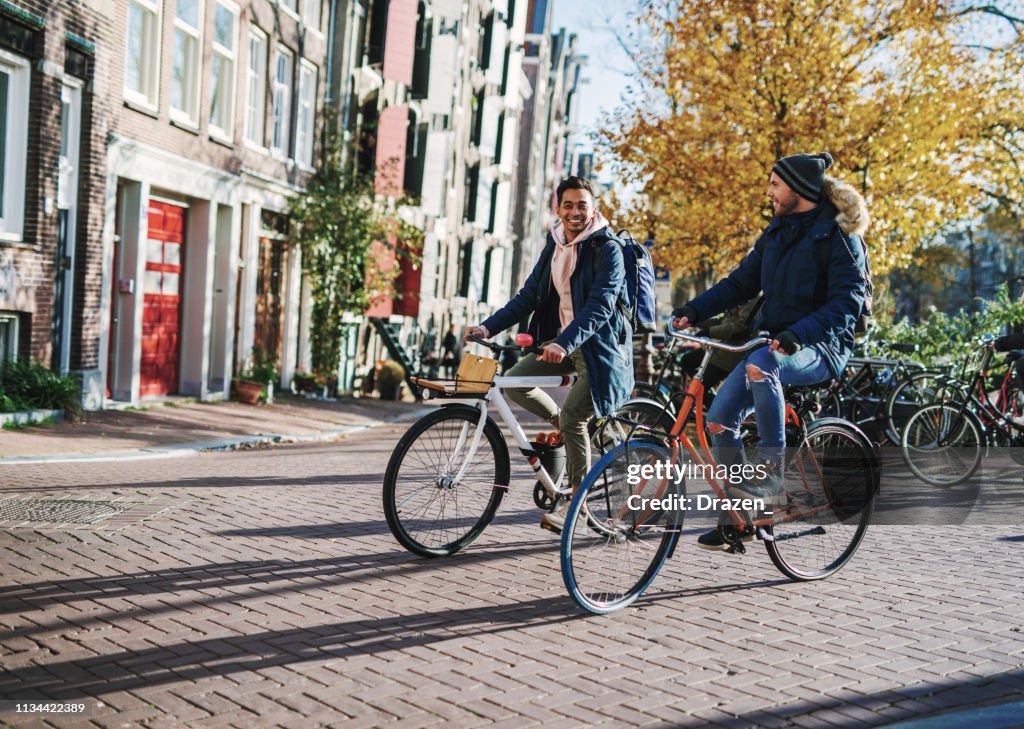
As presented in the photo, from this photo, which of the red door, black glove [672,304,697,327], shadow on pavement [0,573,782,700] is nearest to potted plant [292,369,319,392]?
the red door

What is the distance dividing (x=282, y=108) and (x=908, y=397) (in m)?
13.1

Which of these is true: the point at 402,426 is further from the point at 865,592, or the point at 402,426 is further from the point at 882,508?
the point at 865,592

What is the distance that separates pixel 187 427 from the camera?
521 inches

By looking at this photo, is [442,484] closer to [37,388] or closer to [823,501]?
[823,501]

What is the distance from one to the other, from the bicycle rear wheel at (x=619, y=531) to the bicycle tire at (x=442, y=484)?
3.14ft

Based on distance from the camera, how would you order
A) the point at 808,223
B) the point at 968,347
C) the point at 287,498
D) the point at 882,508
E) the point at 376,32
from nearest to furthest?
the point at 808,223, the point at 287,498, the point at 882,508, the point at 968,347, the point at 376,32

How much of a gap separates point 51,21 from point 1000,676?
12.2 metres

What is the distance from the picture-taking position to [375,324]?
25.3m

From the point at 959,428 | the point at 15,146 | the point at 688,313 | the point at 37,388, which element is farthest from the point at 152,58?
the point at 688,313

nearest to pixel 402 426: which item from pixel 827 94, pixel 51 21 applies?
pixel 51 21

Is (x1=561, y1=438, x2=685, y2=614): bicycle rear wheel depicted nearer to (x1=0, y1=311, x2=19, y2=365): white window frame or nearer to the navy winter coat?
the navy winter coat

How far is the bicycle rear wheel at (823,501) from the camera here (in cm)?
541

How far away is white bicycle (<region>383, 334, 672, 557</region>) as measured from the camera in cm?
547

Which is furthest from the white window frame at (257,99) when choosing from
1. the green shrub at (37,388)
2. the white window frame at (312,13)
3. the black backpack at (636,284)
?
the black backpack at (636,284)
